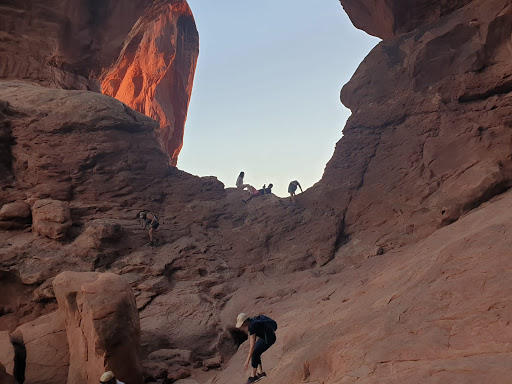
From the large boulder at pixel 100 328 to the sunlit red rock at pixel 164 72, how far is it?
18.1 meters

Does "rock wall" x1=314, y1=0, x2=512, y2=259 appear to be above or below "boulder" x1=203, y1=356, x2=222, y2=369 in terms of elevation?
above

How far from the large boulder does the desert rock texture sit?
4 cm

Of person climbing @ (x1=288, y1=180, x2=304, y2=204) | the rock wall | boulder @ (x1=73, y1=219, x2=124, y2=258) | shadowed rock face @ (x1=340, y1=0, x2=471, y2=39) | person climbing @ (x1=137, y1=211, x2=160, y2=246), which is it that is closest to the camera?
the rock wall

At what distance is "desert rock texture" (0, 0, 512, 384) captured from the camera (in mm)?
5691

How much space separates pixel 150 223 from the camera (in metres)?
14.5

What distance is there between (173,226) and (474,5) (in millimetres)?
13917

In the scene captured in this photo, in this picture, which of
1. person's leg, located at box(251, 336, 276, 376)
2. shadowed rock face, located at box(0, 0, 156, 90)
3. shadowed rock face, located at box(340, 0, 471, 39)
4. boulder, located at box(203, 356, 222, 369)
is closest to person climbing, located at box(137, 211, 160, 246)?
boulder, located at box(203, 356, 222, 369)

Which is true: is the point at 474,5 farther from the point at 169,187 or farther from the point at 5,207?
the point at 5,207

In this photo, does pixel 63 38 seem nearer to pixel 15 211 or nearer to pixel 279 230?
pixel 15 211

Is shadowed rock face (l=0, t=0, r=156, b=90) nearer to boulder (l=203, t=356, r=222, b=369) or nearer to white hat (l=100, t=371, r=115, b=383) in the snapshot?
boulder (l=203, t=356, r=222, b=369)

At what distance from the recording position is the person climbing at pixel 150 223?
14.2 meters

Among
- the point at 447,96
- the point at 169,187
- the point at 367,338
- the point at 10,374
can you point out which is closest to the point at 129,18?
the point at 169,187

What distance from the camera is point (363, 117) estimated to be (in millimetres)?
17172

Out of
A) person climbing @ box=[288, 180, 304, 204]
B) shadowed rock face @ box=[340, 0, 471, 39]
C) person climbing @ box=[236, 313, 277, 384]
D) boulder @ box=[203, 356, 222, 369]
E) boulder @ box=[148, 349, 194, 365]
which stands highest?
shadowed rock face @ box=[340, 0, 471, 39]
